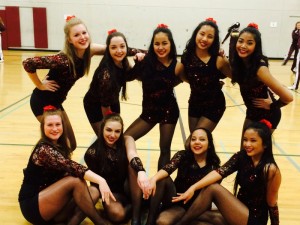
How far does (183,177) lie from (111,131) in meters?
0.72

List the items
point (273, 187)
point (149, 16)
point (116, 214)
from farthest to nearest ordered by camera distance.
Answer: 1. point (149, 16)
2. point (116, 214)
3. point (273, 187)

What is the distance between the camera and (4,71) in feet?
33.6

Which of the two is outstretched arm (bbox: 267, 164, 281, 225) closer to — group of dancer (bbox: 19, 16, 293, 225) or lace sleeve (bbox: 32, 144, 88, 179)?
group of dancer (bbox: 19, 16, 293, 225)

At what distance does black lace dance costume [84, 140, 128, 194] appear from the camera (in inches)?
120

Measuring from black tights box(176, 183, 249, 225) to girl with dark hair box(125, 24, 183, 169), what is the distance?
33.6 inches

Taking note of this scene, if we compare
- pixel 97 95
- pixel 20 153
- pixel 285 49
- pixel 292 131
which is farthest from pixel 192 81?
pixel 285 49

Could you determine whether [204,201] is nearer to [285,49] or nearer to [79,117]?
[79,117]

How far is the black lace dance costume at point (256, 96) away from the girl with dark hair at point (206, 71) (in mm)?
226

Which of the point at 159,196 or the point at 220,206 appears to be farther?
the point at 159,196

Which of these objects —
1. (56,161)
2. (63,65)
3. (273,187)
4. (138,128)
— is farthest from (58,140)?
(273,187)

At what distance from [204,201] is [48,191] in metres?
1.19

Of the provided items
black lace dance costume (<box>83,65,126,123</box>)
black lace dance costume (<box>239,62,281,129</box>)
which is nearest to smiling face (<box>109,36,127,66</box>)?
black lace dance costume (<box>83,65,126,123</box>)

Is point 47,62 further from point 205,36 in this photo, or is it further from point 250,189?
point 250,189

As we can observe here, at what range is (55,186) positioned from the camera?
9.00ft
